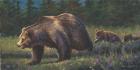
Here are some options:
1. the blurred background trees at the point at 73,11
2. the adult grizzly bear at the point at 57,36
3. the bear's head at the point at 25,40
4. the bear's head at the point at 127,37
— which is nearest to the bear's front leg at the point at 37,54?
the adult grizzly bear at the point at 57,36

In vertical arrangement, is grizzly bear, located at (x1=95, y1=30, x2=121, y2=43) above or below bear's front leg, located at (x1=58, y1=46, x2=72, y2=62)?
above

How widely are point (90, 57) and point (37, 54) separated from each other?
81 cm

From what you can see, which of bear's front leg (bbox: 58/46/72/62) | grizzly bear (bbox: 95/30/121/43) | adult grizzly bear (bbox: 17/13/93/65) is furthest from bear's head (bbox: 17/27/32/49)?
grizzly bear (bbox: 95/30/121/43)

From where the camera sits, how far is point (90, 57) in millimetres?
11406

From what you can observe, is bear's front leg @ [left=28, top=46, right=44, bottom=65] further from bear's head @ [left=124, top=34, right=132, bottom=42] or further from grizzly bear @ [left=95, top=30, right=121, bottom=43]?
bear's head @ [left=124, top=34, right=132, bottom=42]

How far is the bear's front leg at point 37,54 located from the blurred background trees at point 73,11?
46 cm

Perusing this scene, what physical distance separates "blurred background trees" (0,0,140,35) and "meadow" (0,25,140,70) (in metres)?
0.16

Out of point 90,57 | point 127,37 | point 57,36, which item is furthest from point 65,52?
point 127,37

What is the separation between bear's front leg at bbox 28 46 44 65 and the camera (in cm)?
1130

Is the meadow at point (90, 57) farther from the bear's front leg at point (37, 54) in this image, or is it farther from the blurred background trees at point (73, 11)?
the blurred background trees at point (73, 11)

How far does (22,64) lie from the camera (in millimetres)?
11312

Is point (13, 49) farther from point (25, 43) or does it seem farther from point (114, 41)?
point (114, 41)

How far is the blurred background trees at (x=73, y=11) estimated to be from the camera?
11625 millimetres

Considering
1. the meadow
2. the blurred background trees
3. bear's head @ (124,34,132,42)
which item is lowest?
the meadow
